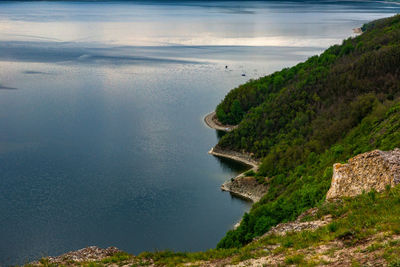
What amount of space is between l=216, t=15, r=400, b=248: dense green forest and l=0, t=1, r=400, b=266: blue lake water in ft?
20.6

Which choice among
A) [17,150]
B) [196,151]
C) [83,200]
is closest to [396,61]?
[196,151]

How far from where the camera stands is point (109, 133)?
243 ft

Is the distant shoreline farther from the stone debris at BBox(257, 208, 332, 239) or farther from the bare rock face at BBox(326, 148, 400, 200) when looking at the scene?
the stone debris at BBox(257, 208, 332, 239)

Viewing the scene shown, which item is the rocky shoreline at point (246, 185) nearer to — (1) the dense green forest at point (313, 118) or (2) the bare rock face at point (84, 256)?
(1) the dense green forest at point (313, 118)

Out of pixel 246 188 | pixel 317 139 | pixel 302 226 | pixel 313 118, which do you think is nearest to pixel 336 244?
pixel 302 226

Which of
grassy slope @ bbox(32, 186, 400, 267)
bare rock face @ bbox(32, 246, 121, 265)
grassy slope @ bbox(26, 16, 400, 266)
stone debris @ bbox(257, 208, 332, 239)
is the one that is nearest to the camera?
grassy slope @ bbox(32, 186, 400, 267)

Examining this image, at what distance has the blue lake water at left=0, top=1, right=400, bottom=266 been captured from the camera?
45875 millimetres

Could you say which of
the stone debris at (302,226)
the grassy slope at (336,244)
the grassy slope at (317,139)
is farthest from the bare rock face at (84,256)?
the stone debris at (302,226)

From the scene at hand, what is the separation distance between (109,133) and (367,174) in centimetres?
5710

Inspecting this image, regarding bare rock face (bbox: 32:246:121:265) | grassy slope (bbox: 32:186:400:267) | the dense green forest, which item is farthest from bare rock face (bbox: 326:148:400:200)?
bare rock face (bbox: 32:246:121:265)

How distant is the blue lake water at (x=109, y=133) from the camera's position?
45.9 metres

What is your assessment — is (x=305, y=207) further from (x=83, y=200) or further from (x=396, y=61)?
(x=396, y=61)

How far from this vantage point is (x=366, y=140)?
41.2 metres

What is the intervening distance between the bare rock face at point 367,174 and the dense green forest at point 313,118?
8496mm
